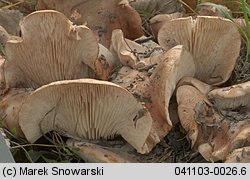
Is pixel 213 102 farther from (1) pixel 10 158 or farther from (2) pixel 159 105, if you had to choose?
(1) pixel 10 158

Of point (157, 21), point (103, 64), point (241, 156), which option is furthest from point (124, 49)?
point (241, 156)

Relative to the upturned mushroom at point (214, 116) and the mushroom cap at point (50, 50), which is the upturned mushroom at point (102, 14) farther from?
the upturned mushroom at point (214, 116)

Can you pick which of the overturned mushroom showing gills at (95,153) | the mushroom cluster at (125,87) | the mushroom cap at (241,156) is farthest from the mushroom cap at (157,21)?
the mushroom cap at (241,156)

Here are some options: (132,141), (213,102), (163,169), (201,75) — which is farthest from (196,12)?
(163,169)

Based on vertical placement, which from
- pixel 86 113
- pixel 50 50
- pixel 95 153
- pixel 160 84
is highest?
pixel 50 50

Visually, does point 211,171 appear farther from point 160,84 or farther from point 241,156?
point 160,84

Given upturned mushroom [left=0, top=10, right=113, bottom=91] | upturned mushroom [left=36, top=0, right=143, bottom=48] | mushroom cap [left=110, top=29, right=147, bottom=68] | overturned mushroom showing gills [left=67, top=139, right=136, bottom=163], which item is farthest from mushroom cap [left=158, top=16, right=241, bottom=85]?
overturned mushroom showing gills [left=67, top=139, right=136, bottom=163]
